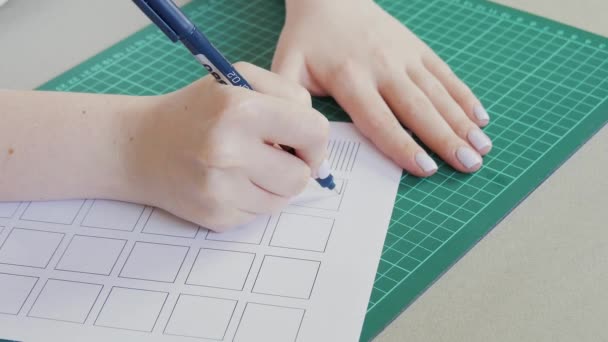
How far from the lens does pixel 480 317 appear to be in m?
0.69

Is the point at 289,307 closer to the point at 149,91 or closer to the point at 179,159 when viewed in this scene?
the point at 179,159

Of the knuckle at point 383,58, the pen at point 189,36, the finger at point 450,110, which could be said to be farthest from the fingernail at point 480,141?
the pen at point 189,36

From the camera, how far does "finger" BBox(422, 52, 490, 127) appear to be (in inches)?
35.4

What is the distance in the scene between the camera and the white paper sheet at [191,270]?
0.69 m

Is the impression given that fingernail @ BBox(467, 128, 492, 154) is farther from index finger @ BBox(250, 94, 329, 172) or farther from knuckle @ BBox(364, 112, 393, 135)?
index finger @ BBox(250, 94, 329, 172)

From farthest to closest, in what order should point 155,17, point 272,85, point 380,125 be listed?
point 380,125, point 272,85, point 155,17

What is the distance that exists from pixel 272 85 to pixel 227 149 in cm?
9

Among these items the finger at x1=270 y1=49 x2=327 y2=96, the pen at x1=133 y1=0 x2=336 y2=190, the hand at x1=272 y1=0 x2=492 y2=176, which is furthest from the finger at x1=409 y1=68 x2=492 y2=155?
the pen at x1=133 y1=0 x2=336 y2=190

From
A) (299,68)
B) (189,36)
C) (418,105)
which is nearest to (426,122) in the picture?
(418,105)

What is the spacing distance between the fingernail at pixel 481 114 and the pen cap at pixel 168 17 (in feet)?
1.16

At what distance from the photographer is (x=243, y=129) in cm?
72

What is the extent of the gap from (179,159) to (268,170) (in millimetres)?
81

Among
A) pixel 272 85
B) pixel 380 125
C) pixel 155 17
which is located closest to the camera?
pixel 155 17

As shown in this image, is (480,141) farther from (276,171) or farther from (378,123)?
(276,171)
